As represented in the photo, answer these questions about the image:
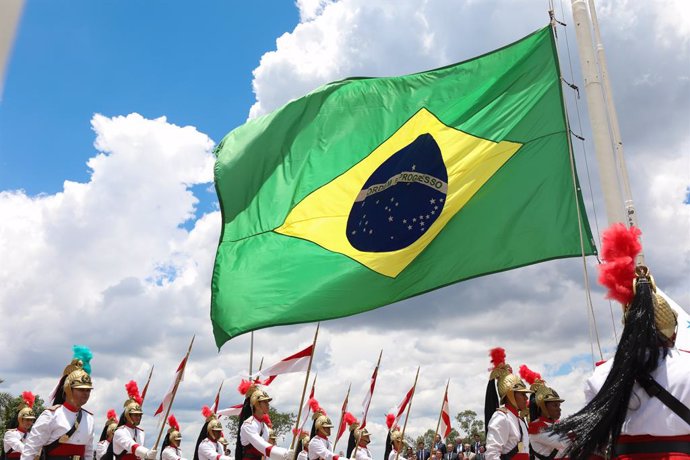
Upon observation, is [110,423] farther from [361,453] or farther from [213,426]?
[361,453]

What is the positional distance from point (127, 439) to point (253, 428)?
3652mm

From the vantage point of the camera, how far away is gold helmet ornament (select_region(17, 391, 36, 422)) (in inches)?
754

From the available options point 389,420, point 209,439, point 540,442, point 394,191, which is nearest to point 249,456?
point 209,439

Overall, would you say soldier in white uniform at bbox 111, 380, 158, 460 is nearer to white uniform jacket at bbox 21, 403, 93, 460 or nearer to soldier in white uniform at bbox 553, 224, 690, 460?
white uniform jacket at bbox 21, 403, 93, 460

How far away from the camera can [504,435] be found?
1014cm

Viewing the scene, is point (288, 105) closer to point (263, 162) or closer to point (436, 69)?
point (263, 162)

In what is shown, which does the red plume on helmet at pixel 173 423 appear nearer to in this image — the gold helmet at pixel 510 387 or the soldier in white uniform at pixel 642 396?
the gold helmet at pixel 510 387

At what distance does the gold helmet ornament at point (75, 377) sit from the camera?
1009 centimetres

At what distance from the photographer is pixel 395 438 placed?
2450 centimetres

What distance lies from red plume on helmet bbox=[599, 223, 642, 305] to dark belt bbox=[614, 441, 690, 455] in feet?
2.81

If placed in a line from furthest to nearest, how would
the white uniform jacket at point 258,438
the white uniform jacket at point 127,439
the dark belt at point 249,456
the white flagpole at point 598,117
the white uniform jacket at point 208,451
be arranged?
1. the white uniform jacket at point 208,451
2. the white uniform jacket at point 127,439
3. the dark belt at point 249,456
4. the white uniform jacket at point 258,438
5. the white flagpole at point 598,117

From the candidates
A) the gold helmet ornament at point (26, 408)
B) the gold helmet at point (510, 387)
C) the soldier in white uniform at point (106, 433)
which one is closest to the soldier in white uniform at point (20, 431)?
the gold helmet ornament at point (26, 408)

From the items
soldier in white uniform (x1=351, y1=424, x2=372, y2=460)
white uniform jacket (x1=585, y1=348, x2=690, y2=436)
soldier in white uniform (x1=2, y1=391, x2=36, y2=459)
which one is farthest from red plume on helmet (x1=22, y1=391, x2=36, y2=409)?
white uniform jacket (x1=585, y1=348, x2=690, y2=436)

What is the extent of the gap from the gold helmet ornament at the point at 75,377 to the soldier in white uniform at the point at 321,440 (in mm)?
10956
